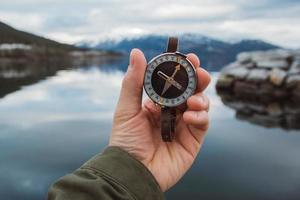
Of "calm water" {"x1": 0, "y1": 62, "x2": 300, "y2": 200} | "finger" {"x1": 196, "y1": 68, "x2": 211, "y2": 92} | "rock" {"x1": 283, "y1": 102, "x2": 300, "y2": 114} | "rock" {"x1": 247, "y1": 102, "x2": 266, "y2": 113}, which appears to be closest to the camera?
"finger" {"x1": 196, "y1": 68, "x2": 211, "y2": 92}

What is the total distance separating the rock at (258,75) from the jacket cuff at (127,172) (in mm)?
36505

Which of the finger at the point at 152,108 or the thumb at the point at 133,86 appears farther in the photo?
the finger at the point at 152,108

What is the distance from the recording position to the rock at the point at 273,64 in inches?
1500

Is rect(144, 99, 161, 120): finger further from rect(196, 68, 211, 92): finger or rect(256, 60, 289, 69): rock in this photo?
rect(256, 60, 289, 69): rock

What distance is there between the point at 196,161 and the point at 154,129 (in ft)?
42.9

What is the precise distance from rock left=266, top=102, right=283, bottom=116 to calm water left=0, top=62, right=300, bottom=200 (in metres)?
2.77

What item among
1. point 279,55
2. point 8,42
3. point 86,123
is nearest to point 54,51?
point 8,42

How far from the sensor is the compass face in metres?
3.24

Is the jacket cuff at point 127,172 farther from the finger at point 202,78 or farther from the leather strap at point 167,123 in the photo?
the finger at point 202,78

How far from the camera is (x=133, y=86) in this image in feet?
10.8

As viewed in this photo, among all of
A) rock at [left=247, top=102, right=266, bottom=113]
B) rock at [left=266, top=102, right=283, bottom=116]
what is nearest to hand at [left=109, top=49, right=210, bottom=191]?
rock at [left=266, top=102, right=283, bottom=116]

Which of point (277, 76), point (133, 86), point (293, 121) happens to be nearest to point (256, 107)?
point (293, 121)

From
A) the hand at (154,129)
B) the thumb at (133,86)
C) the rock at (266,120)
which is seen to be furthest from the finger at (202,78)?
the rock at (266,120)

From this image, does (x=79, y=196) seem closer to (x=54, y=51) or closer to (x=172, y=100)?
(x=172, y=100)
